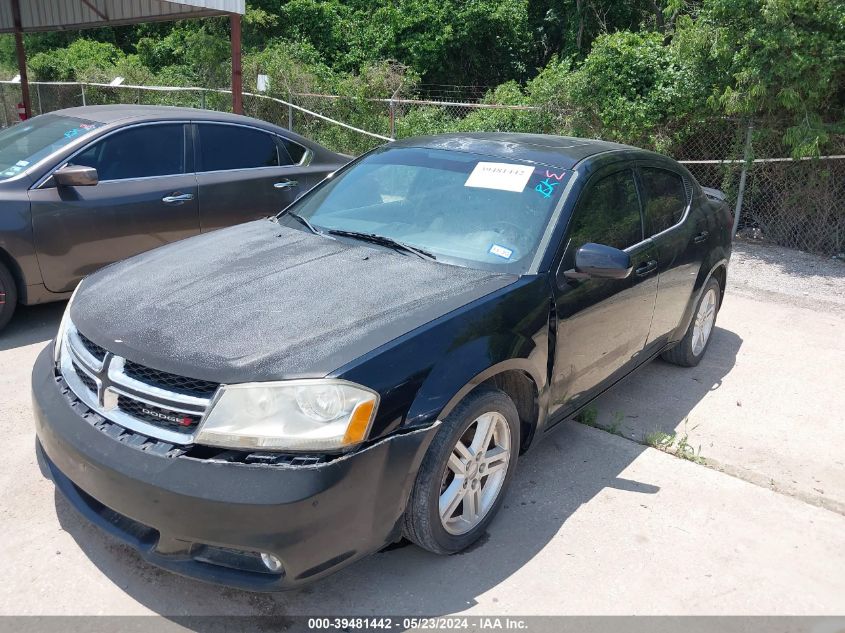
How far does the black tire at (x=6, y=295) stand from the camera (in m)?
5.02

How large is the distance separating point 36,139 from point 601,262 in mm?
4471

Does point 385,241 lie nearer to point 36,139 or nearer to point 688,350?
point 688,350

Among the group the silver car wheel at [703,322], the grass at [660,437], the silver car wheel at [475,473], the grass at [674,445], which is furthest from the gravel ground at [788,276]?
the silver car wheel at [475,473]

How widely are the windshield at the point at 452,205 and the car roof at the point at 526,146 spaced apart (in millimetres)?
73

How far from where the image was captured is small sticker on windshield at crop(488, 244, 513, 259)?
11.4 ft

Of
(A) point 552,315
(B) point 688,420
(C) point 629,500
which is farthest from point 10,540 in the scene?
(B) point 688,420

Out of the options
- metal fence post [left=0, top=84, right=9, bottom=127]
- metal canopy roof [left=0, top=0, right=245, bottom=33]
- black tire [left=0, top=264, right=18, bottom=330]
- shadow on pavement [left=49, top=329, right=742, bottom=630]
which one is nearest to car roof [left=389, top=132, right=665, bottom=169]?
shadow on pavement [left=49, top=329, right=742, bottom=630]

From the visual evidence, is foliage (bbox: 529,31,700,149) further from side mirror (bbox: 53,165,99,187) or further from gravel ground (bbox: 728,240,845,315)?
side mirror (bbox: 53,165,99,187)

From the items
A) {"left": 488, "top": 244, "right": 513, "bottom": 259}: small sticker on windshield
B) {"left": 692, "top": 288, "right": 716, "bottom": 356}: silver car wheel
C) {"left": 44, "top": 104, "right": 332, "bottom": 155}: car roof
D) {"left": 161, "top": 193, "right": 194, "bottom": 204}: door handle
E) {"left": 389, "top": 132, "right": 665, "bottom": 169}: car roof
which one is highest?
{"left": 389, "top": 132, "right": 665, "bottom": 169}: car roof

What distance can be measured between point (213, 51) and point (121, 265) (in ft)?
54.1

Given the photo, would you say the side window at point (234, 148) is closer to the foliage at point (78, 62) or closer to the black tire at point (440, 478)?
the black tire at point (440, 478)

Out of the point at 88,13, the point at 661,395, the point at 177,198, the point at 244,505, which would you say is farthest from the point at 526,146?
the point at 88,13

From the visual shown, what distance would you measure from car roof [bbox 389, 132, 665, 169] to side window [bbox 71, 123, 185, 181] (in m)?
2.27

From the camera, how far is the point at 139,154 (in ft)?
18.7
